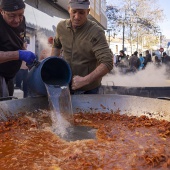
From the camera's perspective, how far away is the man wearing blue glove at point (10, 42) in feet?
9.01

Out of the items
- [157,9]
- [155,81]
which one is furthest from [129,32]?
[155,81]

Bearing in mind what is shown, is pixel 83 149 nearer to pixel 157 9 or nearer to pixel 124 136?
pixel 124 136

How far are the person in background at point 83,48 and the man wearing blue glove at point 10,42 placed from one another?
49 cm

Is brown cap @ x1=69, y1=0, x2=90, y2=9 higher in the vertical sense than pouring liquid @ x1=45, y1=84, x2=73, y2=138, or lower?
higher

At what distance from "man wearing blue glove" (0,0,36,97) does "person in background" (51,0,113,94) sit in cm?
49

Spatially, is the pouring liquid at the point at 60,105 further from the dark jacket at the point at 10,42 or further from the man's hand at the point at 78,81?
the dark jacket at the point at 10,42

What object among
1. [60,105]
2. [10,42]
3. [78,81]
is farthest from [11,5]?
[60,105]

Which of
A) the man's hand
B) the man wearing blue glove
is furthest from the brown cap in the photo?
the man's hand

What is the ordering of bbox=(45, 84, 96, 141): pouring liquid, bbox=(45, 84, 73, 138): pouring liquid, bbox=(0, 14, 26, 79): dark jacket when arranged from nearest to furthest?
bbox=(45, 84, 96, 141): pouring liquid < bbox=(45, 84, 73, 138): pouring liquid < bbox=(0, 14, 26, 79): dark jacket

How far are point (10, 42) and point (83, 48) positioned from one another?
86cm

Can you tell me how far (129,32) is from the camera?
88.7 feet

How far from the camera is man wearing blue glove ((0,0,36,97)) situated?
108 inches

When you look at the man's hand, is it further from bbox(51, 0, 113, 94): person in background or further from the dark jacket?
the dark jacket

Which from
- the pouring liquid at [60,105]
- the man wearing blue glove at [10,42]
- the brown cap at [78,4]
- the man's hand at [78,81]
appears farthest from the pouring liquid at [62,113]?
the brown cap at [78,4]
